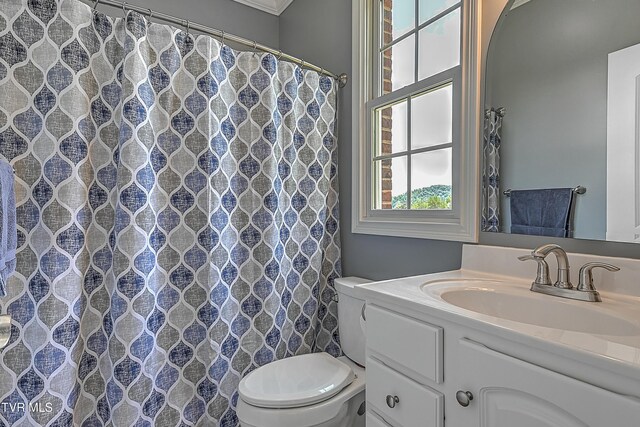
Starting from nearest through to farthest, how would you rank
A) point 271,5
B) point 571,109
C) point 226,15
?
point 571,109 → point 226,15 → point 271,5

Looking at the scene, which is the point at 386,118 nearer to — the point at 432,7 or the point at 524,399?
the point at 432,7

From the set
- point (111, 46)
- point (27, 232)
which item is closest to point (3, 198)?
point (27, 232)

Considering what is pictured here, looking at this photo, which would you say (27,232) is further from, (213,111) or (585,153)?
(585,153)

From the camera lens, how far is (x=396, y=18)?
1.74m

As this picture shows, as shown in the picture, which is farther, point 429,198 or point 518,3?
point 429,198

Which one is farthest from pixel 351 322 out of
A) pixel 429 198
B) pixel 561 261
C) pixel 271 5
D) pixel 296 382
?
pixel 271 5

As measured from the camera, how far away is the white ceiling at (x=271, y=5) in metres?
2.43

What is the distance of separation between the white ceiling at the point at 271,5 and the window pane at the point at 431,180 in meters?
1.64

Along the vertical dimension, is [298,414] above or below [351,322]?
below

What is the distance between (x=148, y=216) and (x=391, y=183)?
3.64ft

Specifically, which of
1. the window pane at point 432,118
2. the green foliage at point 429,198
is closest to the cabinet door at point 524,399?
the green foliage at point 429,198

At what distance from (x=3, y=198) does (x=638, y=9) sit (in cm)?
185

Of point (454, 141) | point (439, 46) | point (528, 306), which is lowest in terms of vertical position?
point (528, 306)

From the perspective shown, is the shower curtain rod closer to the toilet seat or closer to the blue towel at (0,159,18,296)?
the blue towel at (0,159,18,296)
